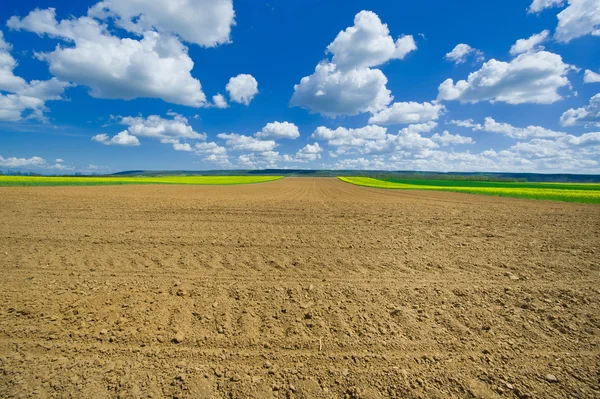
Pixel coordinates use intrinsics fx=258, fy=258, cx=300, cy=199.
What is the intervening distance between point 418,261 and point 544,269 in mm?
2758

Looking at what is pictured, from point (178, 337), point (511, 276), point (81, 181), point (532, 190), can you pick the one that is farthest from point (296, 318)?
point (81, 181)

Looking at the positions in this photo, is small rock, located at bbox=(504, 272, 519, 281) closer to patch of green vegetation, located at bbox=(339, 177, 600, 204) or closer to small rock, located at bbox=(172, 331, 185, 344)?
small rock, located at bbox=(172, 331, 185, 344)

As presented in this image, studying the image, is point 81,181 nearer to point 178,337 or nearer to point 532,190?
point 178,337

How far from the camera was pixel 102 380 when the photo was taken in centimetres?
297

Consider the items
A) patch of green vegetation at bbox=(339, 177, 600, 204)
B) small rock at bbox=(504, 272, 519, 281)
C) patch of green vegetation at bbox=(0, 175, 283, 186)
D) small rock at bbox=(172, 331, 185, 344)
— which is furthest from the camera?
patch of green vegetation at bbox=(0, 175, 283, 186)

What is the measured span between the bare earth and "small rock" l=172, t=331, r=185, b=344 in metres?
0.02

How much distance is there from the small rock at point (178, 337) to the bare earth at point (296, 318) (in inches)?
0.6

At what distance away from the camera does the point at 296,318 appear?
4121mm

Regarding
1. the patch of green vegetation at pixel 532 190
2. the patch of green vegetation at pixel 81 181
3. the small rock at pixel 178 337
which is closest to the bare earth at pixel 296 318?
the small rock at pixel 178 337

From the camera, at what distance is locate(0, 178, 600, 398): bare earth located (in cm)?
298

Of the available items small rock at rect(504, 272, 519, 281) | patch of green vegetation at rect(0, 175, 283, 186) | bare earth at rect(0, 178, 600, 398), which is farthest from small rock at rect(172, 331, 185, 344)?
patch of green vegetation at rect(0, 175, 283, 186)

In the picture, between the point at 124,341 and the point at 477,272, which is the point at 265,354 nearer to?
the point at 124,341

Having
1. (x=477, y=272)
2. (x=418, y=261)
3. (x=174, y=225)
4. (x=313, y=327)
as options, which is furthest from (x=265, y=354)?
(x=174, y=225)

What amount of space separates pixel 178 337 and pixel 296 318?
1724 mm
